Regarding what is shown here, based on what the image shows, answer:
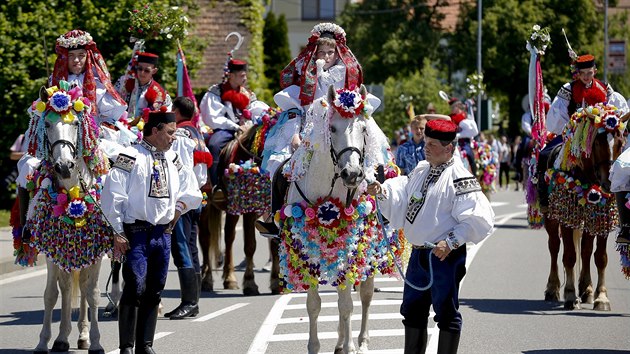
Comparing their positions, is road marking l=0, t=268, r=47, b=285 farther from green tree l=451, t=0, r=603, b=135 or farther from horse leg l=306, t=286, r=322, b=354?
green tree l=451, t=0, r=603, b=135

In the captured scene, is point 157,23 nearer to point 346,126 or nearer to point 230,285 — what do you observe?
point 230,285

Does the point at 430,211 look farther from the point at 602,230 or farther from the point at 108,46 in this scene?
the point at 108,46

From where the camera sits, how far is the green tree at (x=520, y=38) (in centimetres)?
6384

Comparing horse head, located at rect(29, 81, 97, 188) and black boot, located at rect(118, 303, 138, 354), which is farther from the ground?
horse head, located at rect(29, 81, 97, 188)

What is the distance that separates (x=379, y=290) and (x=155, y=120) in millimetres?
6078

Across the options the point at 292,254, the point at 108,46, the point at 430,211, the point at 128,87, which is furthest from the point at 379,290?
the point at 108,46

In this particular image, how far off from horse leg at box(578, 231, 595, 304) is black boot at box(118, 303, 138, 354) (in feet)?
20.4

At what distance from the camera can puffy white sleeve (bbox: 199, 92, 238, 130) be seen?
16.4 meters

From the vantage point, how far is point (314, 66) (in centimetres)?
1193

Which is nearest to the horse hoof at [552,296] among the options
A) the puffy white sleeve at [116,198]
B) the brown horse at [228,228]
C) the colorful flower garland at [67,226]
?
the brown horse at [228,228]

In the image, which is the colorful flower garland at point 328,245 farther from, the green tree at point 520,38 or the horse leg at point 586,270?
the green tree at point 520,38

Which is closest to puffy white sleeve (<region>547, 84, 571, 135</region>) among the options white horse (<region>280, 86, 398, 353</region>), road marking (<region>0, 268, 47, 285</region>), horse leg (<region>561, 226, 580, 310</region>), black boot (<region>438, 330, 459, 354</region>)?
horse leg (<region>561, 226, 580, 310</region>)

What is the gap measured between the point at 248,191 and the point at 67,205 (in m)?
5.19

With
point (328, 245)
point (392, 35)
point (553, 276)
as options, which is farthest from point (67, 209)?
point (392, 35)
